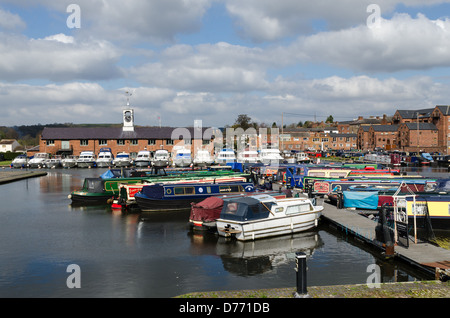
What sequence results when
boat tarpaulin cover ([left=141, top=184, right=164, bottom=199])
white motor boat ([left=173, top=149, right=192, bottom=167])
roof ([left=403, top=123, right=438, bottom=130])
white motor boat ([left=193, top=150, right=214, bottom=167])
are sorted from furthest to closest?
1. roof ([left=403, top=123, right=438, bottom=130])
2. white motor boat ([left=193, top=150, right=214, bottom=167])
3. white motor boat ([left=173, top=149, right=192, bottom=167])
4. boat tarpaulin cover ([left=141, top=184, right=164, bottom=199])

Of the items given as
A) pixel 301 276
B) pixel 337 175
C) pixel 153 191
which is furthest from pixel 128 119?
pixel 301 276

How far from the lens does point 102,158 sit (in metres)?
84.9

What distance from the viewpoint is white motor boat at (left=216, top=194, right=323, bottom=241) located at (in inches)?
849

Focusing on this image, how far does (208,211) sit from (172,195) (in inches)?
286

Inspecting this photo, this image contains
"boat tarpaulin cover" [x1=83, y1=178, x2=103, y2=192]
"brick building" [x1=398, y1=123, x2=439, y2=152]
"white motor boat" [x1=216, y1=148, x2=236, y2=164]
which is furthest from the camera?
"brick building" [x1=398, y1=123, x2=439, y2=152]

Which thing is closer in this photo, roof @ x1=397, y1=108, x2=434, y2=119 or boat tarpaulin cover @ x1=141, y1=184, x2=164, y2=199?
boat tarpaulin cover @ x1=141, y1=184, x2=164, y2=199

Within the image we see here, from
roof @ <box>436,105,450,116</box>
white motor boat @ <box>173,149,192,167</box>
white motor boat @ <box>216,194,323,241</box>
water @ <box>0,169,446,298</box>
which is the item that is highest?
roof @ <box>436,105,450,116</box>

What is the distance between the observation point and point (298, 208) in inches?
939

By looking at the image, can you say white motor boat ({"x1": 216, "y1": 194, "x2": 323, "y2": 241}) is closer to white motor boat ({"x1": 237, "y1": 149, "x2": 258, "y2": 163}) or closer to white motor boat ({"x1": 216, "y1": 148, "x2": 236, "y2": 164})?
white motor boat ({"x1": 237, "y1": 149, "x2": 258, "y2": 163})

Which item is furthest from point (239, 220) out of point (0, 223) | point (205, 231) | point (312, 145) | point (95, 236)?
point (312, 145)

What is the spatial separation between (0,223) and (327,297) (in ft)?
79.3

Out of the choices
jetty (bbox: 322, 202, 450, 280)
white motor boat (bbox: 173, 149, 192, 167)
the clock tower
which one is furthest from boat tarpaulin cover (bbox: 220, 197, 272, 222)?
the clock tower

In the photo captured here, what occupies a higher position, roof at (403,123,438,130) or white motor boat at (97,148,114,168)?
roof at (403,123,438,130)
